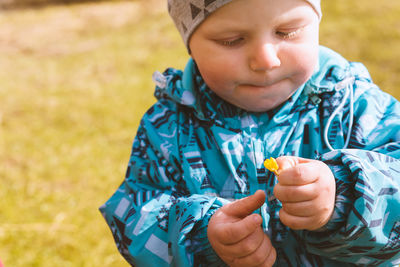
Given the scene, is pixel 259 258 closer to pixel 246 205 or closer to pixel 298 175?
pixel 246 205

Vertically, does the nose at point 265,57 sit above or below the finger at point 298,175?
above

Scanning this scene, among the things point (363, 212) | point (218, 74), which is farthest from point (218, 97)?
point (363, 212)

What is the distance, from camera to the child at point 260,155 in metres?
1.04

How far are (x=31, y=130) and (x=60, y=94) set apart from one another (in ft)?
2.49

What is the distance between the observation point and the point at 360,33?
16.4ft

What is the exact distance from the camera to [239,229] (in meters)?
1.04

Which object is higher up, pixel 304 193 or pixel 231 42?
pixel 231 42

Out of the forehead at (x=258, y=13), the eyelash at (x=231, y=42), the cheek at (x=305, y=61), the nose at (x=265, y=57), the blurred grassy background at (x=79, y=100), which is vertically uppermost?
the forehead at (x=258, y=13)

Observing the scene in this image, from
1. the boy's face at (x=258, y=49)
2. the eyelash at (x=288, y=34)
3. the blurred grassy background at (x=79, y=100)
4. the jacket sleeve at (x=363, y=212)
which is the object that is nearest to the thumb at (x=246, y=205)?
the jacket sleeve at (x=363, y=212)

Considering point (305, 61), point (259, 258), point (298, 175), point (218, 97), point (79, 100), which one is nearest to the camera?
point (298, 175)

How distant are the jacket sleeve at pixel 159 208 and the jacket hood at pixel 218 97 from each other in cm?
8

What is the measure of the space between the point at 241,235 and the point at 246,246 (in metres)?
0.03

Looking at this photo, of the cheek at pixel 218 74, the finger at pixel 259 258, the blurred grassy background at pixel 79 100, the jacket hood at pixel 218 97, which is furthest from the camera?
the blurred grassy background at pixel 79 100

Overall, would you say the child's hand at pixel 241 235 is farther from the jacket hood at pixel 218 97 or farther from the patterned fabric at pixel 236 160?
the jacket hood at pixel 218 97
